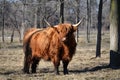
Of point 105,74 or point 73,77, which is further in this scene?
point 105,74

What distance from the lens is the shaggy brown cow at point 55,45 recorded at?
12.7m

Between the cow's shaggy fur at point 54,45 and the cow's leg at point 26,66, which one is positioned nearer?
the cow's shaggy fur at point 54,45

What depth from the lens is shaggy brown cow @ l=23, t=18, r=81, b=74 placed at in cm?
1269

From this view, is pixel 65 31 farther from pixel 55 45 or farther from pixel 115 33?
pixel 115 33

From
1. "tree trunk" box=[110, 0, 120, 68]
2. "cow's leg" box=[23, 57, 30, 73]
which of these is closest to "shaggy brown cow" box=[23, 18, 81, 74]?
"cow's leg" box=[23, 57, 30, 73]

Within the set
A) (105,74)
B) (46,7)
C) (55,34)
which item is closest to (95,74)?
(105,74)

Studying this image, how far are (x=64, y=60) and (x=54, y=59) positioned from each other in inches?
15.1

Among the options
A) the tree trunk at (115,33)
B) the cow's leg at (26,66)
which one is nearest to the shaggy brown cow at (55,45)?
the cow's leg at (26,66)

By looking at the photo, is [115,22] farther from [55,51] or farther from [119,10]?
[55,51]

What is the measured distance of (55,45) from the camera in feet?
42.5

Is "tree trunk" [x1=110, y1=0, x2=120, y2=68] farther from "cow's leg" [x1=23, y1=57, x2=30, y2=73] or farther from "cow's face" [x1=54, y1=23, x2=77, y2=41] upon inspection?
"cow's leg" [x1=23, y1=57, x2=30, y2=73]

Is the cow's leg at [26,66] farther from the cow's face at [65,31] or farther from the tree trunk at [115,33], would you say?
the tree trunk at [115,33]

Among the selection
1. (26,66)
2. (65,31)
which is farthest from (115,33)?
(26,66)

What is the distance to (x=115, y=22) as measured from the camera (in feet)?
48.1
